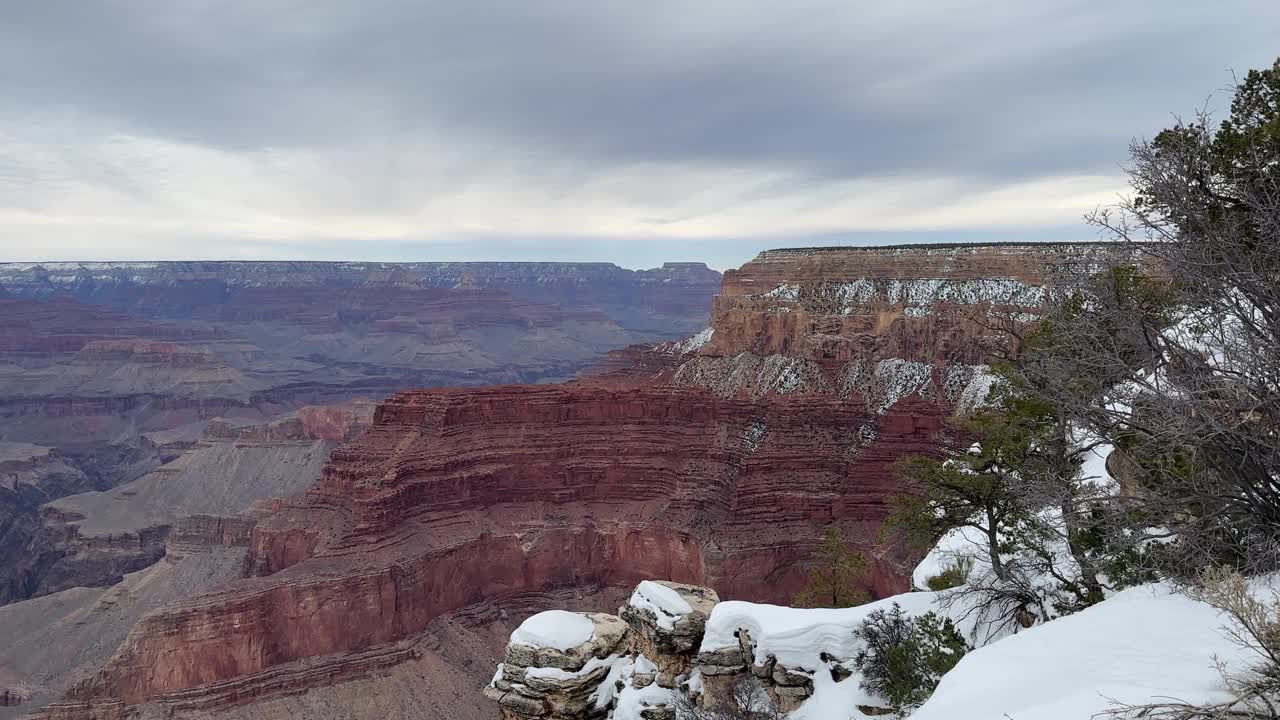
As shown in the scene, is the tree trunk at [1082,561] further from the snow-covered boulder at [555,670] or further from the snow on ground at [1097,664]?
the snow-covered boulder at [555,670]

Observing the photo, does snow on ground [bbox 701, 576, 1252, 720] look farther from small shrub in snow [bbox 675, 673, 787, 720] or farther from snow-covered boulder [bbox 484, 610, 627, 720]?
snow-covered boulder [bbox 484, 610, 627, 720]

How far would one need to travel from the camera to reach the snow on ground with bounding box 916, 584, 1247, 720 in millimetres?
9188

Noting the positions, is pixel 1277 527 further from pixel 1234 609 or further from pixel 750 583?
pixel 750 583

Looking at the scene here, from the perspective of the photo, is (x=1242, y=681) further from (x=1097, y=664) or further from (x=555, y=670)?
(x=555, y=670)

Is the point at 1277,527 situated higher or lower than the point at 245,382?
higher

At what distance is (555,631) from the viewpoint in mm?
24359

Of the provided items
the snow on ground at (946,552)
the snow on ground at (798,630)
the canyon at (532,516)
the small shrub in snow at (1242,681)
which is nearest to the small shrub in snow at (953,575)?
the snow on ground at (946,552)

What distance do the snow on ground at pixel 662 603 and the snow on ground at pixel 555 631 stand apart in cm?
206

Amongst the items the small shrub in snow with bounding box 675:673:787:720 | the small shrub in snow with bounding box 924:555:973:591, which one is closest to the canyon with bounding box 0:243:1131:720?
the small shrub in snow with bounding box 924:555:973:591

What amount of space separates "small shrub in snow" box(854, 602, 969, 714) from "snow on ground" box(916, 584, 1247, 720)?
4.09 metres

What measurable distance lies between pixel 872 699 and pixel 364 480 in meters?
39.3

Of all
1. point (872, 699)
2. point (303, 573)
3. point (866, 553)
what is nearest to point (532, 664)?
point (872, 699)

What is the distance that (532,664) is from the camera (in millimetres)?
23609

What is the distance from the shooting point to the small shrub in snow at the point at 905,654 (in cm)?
1647
